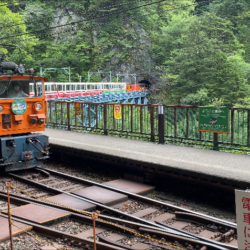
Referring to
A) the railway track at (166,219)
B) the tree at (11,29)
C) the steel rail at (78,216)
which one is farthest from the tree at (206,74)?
the steel rail at (78,216)

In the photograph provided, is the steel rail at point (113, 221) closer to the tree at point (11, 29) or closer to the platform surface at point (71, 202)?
the platform surface at point (71, 202)

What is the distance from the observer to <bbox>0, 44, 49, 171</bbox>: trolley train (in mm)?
8344

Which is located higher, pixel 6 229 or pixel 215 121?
pixel 215 121

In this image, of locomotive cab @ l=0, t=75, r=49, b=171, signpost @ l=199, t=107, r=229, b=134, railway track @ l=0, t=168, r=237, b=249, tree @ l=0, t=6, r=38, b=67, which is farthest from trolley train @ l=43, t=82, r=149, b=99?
railway track @ l=0, t=168, r=237, b=249

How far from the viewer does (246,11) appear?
161 ft

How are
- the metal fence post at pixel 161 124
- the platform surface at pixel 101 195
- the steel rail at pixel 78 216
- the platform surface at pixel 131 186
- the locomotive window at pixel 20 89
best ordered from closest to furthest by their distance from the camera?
the steel rail at pixel 78 216
the platform surface at pixel 101 195
the platform surface at pixel 131 186
the locomotive window at pixel 20 89
the metal fence post at pixel 161 124

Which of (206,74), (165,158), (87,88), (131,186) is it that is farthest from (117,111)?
(87,88)

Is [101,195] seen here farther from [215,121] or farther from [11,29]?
[11,29]

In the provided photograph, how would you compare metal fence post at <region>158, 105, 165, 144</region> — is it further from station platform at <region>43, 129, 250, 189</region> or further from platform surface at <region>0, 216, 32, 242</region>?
platform surface at <region>0, 216, 32, 242</region>

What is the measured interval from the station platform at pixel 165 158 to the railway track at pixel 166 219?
89cm

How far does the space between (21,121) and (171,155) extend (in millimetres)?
4037

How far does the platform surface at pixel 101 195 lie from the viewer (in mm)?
6680

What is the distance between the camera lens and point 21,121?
28.4 feet

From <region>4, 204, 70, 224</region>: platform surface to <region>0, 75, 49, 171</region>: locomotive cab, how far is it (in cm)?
243
